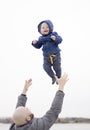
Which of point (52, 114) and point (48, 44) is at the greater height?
point (48, 44)

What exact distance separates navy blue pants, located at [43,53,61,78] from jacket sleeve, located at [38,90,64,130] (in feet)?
9.11

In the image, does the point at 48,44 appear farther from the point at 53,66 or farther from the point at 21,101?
the point at 21,101

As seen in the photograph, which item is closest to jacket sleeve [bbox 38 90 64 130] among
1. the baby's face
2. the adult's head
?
the adult's head

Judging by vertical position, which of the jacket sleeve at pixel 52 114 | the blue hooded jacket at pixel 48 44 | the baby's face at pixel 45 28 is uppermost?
the baby's face at pixel 45 28

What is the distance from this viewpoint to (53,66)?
10.9 meters

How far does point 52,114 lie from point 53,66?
3.10 m

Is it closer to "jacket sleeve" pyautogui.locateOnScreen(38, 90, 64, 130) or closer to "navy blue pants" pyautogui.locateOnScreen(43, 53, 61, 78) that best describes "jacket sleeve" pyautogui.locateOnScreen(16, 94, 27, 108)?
"jacket sleeve" pyautogui.locateOnScreen(38, 90, 64, 130)

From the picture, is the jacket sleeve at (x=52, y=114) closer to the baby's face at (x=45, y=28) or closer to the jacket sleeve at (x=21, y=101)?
the jacket sleeve at (x=21, y=101)

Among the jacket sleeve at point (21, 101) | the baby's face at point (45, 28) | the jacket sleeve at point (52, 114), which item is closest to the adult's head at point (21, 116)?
the jacket sleeve at point (52, 114)

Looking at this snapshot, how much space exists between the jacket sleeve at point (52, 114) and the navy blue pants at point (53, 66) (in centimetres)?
278

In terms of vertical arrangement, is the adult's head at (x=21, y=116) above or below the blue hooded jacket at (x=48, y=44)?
below

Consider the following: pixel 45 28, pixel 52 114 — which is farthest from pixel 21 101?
pixel 45 28

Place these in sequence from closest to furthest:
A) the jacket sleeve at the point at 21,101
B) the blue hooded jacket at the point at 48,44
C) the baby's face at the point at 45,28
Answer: the jacket sleeve at the point at 21,101, the baby's face at the point at 45,28, the blue hooded jacket at the point at 48,44

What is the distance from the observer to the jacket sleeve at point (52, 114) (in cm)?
775
